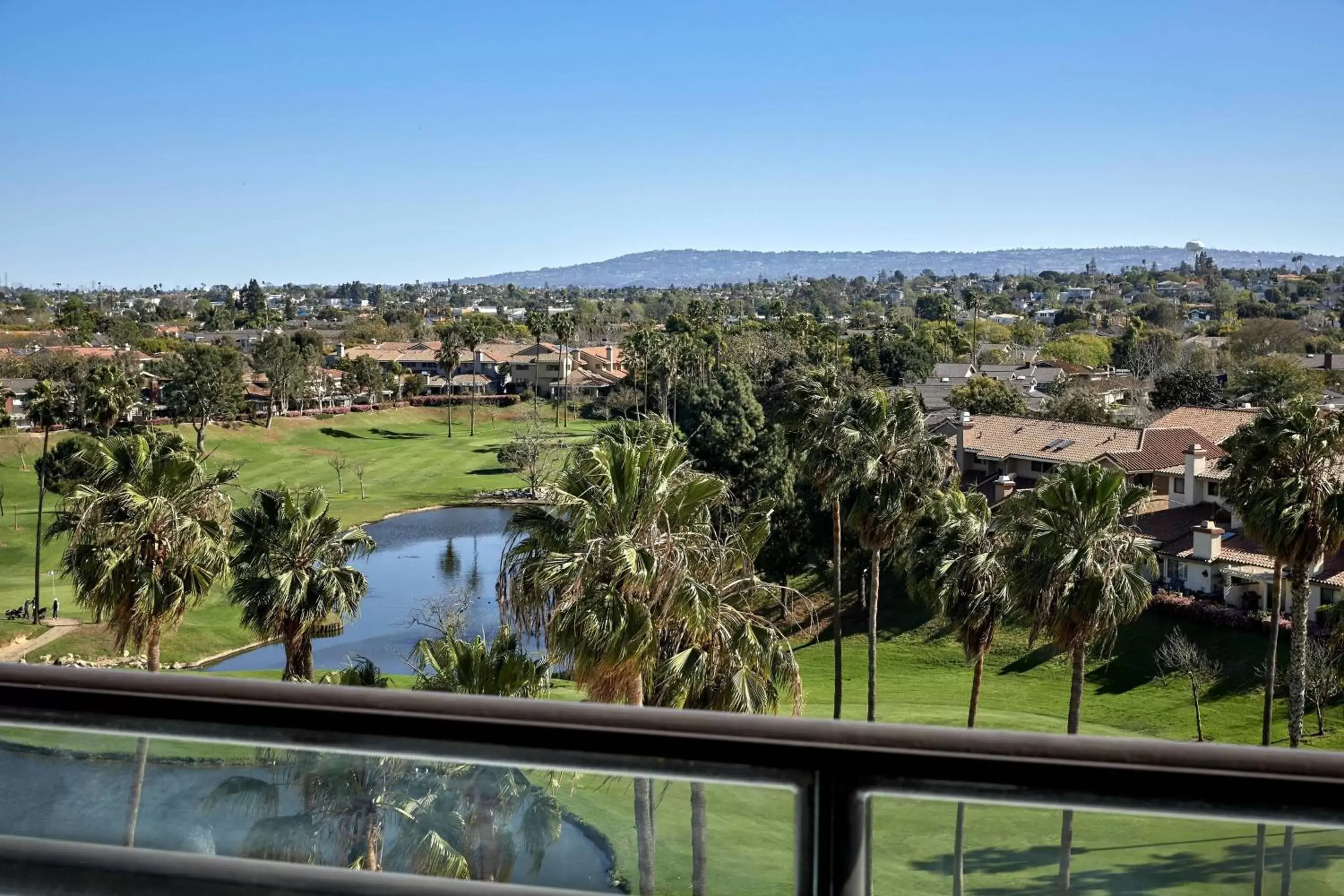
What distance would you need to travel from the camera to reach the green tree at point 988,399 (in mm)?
51219

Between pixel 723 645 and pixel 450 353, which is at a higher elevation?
pixel 450 353

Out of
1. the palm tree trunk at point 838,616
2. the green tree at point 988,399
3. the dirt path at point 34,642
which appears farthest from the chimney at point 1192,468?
the dirt path at point 34,642

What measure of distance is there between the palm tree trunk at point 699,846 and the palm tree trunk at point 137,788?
0.59 meters

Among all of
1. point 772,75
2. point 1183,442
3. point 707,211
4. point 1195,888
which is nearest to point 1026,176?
point 707,211

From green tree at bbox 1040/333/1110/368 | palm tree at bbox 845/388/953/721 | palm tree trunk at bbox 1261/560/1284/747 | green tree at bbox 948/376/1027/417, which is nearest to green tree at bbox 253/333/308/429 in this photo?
green tree at bbox 948/376/1027/417

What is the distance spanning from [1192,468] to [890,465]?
13.6 meters

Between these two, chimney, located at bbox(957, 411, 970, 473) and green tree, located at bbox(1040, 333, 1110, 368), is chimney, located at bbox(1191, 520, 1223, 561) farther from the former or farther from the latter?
green tree, located at bbox(1040, 333, 1110, 368)

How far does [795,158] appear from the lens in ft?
363

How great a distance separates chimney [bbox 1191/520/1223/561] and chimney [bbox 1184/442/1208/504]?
13.0ft

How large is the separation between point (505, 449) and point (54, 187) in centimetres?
8753

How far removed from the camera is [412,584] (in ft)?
116

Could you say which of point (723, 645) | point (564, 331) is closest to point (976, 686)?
point (723, 645)

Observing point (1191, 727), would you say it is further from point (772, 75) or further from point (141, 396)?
point (141, 396)

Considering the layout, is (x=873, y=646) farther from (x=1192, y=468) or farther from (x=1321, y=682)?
(x=1192, y=468)
